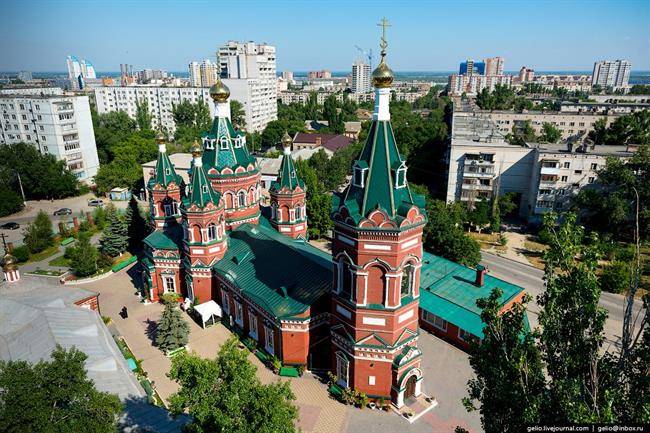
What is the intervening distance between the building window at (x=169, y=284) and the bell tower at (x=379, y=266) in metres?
16.0

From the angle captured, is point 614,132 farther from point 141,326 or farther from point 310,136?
point 141,326

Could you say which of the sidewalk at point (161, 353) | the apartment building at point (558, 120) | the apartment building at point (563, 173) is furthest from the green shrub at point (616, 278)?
the apartment building at point (558, 120)

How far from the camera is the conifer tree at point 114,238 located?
132 ft

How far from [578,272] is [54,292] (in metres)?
29.9

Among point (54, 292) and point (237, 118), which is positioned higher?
point (237, 118)

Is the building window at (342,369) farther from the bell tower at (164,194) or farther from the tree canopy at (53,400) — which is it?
the bell tower at (164,194)

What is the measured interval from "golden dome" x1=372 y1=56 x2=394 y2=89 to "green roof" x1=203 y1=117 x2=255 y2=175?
51.4 ft

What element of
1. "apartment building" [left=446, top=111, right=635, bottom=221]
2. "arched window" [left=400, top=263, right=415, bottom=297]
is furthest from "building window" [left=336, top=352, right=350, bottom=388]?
"apartment building" [left=446, top=111, right=635, bottom=221]

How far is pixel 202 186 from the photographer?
94.9 feet

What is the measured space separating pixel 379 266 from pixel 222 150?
1753 centimetres

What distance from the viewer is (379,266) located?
19594 mm

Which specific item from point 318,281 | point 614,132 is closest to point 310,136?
point 614,132

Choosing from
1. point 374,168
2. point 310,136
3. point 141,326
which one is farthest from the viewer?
point 310,136

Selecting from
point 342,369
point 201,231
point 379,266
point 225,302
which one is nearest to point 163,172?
point 201,231
